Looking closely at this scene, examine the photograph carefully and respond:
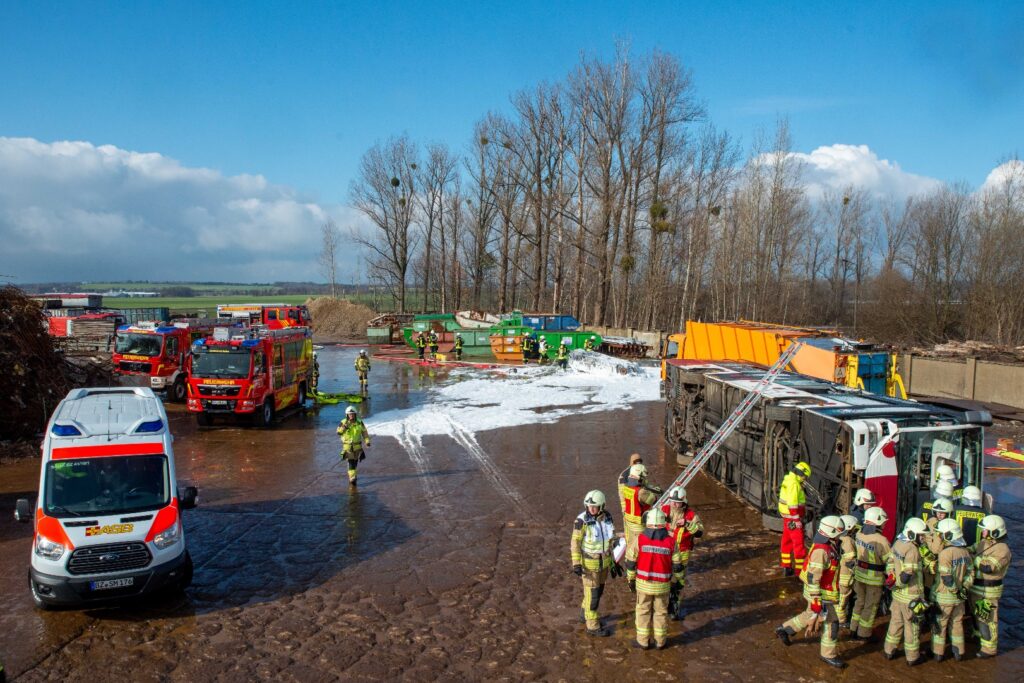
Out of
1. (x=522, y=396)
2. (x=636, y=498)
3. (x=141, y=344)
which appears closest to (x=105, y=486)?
(x=636, y=498)

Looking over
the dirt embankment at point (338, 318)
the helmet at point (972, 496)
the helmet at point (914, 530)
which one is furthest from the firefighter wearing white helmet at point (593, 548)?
the dirt embankment at point (338, 318)

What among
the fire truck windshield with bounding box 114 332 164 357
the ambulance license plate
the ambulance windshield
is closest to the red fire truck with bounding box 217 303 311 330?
the fire truck windshield with bounding box 114 332 164 357

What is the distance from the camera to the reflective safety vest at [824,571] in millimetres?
7285

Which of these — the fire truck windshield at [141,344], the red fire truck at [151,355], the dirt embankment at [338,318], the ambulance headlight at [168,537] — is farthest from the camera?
the dirt embankment at [338,318]

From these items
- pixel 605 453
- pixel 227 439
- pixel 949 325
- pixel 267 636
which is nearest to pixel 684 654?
pixel 267 636

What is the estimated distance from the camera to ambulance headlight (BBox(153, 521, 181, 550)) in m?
8.27

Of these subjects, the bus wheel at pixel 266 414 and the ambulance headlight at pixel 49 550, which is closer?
the ambulance headlight at pixel 49 550

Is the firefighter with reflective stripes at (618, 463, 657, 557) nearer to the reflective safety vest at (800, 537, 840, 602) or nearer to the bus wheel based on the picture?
the reflective safety vest at (800, 537, 840, 602)

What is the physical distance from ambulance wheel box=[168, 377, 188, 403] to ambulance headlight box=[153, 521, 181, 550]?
56.4ft

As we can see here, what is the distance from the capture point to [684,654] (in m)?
7.47

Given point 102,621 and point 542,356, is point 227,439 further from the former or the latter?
point 542,356

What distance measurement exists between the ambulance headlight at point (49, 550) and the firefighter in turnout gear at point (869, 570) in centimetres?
815

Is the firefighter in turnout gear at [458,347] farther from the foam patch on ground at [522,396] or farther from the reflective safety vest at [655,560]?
the reflective safety vest at [655,560]

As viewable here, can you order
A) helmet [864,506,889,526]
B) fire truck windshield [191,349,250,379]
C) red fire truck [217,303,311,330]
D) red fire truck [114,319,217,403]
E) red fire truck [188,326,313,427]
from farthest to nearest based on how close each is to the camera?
red fire truck [217,303,311,330] → red fire truck [114,319,217,403] → fire truck windshield [191,349,250,379] → red fire truck [188,326,313,427] → helmet [864,506,889,526]
